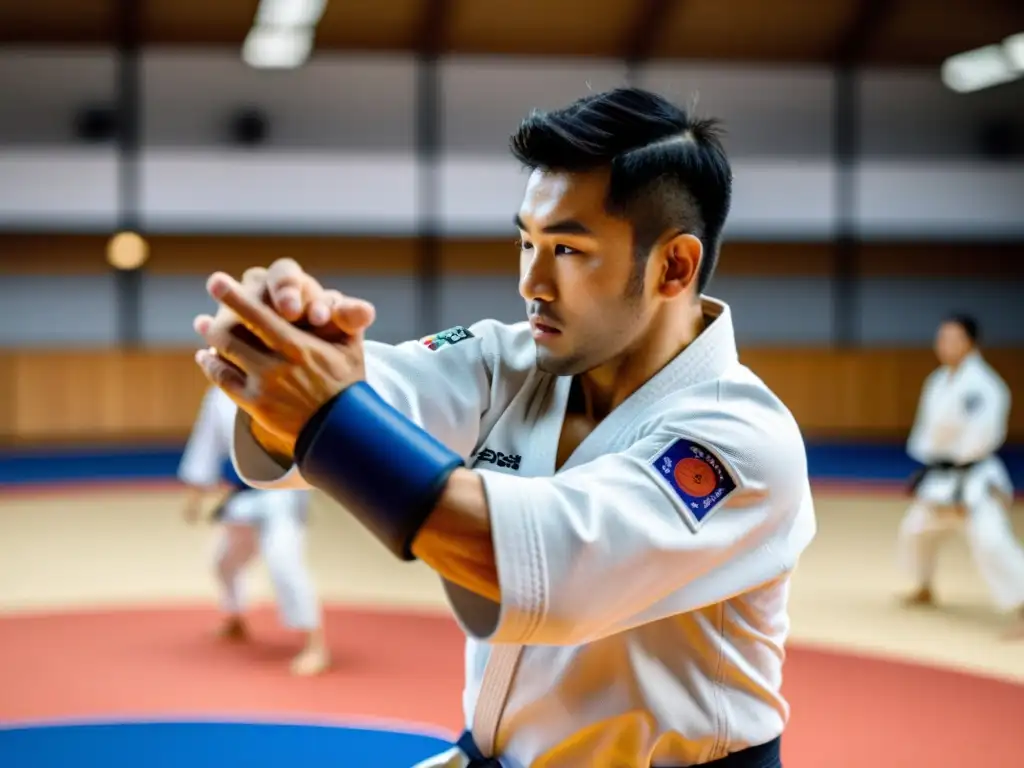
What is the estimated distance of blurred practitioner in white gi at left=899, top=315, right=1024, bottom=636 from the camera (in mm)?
6402

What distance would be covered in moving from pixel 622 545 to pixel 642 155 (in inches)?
22.5

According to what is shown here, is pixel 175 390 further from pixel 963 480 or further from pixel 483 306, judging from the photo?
pixel 963 480

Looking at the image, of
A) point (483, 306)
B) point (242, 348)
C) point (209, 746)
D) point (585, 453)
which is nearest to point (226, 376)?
point (242, 348)

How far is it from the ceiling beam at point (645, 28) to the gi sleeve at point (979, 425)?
899 cm

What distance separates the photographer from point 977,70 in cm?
1513

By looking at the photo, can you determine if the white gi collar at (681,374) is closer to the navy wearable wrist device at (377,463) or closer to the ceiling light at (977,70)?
the navy wearable wrist device at (377,463)

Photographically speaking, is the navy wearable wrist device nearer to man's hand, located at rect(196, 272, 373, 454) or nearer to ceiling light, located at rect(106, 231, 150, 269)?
man's hand, located at rect(196, 272, 373, 454)

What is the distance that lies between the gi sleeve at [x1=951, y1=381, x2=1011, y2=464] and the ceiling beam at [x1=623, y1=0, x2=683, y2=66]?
29.5 feet

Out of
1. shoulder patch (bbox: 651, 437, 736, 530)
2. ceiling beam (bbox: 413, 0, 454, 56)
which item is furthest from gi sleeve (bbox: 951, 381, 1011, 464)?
ceiling beam (bbox: 413, 0, 454, 56)

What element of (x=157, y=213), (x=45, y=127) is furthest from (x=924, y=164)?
(x=45, y=127)

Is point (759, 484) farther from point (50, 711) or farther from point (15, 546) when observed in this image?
point (15, 546)

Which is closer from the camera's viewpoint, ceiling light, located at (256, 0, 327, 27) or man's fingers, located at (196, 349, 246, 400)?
man's fingers, located at (196, 349, 246, 400)

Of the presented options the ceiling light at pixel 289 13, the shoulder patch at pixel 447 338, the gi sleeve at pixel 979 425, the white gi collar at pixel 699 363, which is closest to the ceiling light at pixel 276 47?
the ceiling light at pixel 289 13

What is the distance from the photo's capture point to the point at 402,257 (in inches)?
605
